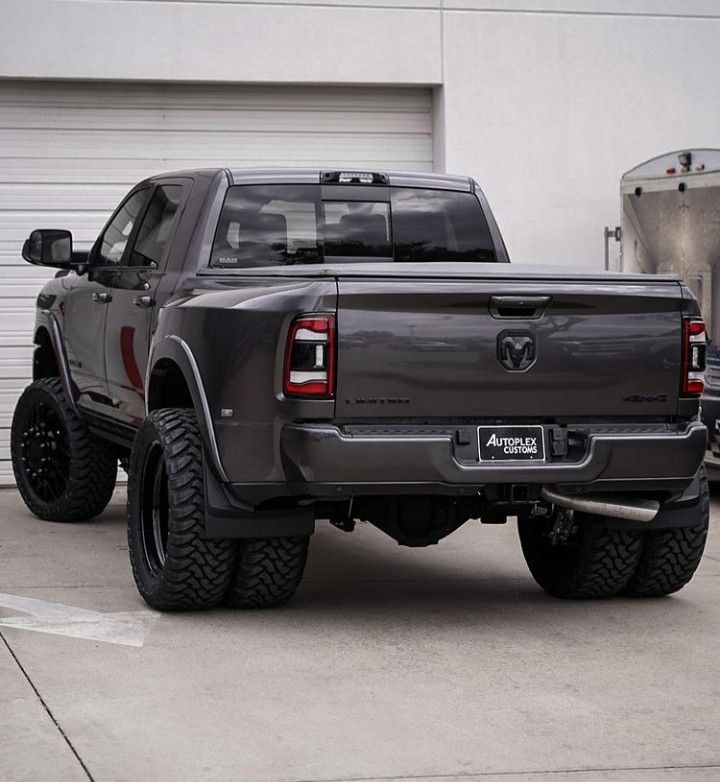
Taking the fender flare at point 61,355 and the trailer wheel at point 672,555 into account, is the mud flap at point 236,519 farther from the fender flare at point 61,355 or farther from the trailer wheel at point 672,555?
the fender flare at point 61,355

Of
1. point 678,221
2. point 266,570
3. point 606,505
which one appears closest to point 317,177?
point 266,570

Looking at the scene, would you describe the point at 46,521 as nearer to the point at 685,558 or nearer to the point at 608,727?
the point at 685,558

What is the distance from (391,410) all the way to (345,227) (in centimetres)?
177

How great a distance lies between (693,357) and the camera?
6688mm

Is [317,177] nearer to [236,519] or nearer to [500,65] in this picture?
[236,519]

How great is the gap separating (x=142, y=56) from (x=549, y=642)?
688cm

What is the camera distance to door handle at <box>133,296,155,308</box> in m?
7.73

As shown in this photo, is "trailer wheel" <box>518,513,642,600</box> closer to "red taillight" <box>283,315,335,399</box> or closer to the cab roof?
"red taillight" <box>283,315,335,399</box>

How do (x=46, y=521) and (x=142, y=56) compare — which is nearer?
(x=46, y=521)

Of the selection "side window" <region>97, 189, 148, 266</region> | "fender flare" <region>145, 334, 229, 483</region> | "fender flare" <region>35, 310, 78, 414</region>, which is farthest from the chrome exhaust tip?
"fender flare" <region>35, 310, 78, 414</region>

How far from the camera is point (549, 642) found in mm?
6609

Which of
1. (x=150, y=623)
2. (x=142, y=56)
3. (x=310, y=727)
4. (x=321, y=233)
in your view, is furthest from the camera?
(x=142, y=56)

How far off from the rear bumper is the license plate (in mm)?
29

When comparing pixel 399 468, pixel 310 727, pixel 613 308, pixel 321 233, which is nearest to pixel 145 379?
pixel 321 233
